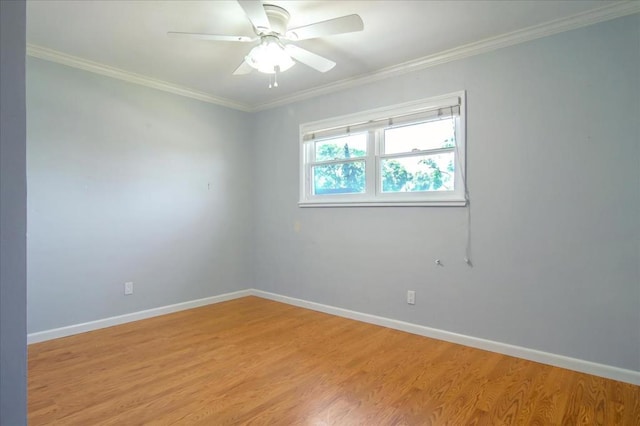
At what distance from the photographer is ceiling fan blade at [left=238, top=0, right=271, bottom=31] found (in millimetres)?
1871

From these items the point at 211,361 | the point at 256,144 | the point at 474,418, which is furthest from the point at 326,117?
the point at 474,418

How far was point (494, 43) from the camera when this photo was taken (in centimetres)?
268

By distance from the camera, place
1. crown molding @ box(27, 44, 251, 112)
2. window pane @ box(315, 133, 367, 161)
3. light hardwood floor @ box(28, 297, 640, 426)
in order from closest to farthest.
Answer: light hardwood floor @ box(28, 297, 640, 426) → crown molding @ box(27, 44, 251, 112) → window pane @ box(315, 133, 367, 161)

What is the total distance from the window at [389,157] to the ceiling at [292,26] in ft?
1.47

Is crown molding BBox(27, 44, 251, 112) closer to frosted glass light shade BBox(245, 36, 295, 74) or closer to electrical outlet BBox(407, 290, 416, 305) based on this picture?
frosted glass light shade BBox(245, 36, 295, 74)

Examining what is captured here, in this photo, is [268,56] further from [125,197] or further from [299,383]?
[299,383]

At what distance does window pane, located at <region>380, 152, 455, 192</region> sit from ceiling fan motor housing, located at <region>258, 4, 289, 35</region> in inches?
62.1

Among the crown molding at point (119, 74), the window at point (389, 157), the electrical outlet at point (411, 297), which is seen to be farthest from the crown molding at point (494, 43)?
the electrical outlet at point (411, 297)

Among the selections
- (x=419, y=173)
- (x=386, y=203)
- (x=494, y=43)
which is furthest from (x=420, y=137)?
(x=494, y=43)

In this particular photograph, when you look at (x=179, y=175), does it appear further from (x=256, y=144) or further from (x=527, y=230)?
(x=527, y=230)

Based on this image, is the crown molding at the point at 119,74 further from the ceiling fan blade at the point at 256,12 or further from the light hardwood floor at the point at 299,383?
the light hardwood floor at the point at 299,383

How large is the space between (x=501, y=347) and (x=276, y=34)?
9.49 ft

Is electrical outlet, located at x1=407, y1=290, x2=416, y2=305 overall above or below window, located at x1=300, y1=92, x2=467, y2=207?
below

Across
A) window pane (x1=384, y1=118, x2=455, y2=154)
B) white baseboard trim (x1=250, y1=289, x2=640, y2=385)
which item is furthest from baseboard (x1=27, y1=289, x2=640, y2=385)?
window pane (x1=384, y1=118, x2=455, y2=154)
